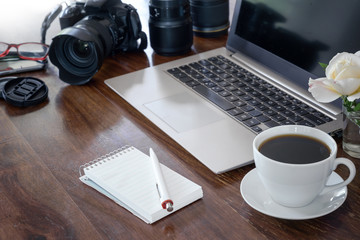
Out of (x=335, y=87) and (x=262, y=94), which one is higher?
(x=335, y=87)

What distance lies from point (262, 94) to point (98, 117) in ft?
1.05

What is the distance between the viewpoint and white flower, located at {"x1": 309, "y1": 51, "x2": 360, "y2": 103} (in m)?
0.63

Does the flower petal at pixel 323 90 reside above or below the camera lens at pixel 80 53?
above

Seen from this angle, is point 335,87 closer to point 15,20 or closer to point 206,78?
point 206,78

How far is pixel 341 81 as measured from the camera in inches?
24.8

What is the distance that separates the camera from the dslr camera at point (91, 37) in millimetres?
1018

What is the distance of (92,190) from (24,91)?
0.38 metres

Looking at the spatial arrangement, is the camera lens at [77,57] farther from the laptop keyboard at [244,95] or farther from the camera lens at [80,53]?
the laptop keyboard at [244,95]

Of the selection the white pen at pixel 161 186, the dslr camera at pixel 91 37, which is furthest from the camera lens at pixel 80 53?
the white pen at pixel 161 186

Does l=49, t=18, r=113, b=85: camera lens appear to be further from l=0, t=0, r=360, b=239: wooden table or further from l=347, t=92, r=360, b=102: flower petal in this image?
l=347, t=92, r=360, b=102: flower petal

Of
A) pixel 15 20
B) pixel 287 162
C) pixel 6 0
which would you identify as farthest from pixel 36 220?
pixel 6 0

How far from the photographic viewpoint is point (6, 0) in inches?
70.2

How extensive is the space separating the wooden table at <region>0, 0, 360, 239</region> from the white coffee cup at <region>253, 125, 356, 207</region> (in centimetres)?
4

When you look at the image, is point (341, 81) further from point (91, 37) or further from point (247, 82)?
point (91, 37)
